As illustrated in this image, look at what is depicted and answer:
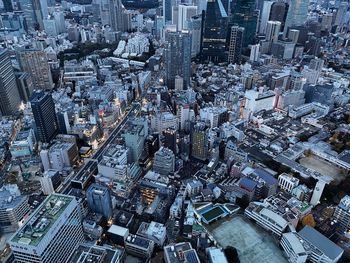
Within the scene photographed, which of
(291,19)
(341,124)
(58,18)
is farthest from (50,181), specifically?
(291,19)

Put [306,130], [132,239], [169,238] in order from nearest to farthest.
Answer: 1. [132,239]
2. [169,238]
3. [306,130]

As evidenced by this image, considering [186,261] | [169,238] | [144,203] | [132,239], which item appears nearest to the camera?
[186,261]

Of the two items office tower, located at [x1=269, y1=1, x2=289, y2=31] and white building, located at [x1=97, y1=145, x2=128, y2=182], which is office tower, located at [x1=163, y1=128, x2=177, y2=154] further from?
office tower, located at [x1=269, y1=1, x2=289, y2=31]

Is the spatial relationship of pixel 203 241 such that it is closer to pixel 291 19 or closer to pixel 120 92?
pixel 120 92

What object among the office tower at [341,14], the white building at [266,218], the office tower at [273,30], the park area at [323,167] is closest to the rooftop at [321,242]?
the white building at [266,218]

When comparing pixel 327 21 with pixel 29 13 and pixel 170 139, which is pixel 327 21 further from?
pixel 29 13

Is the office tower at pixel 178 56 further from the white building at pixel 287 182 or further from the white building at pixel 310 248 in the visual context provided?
the white building at pixel 310 248
